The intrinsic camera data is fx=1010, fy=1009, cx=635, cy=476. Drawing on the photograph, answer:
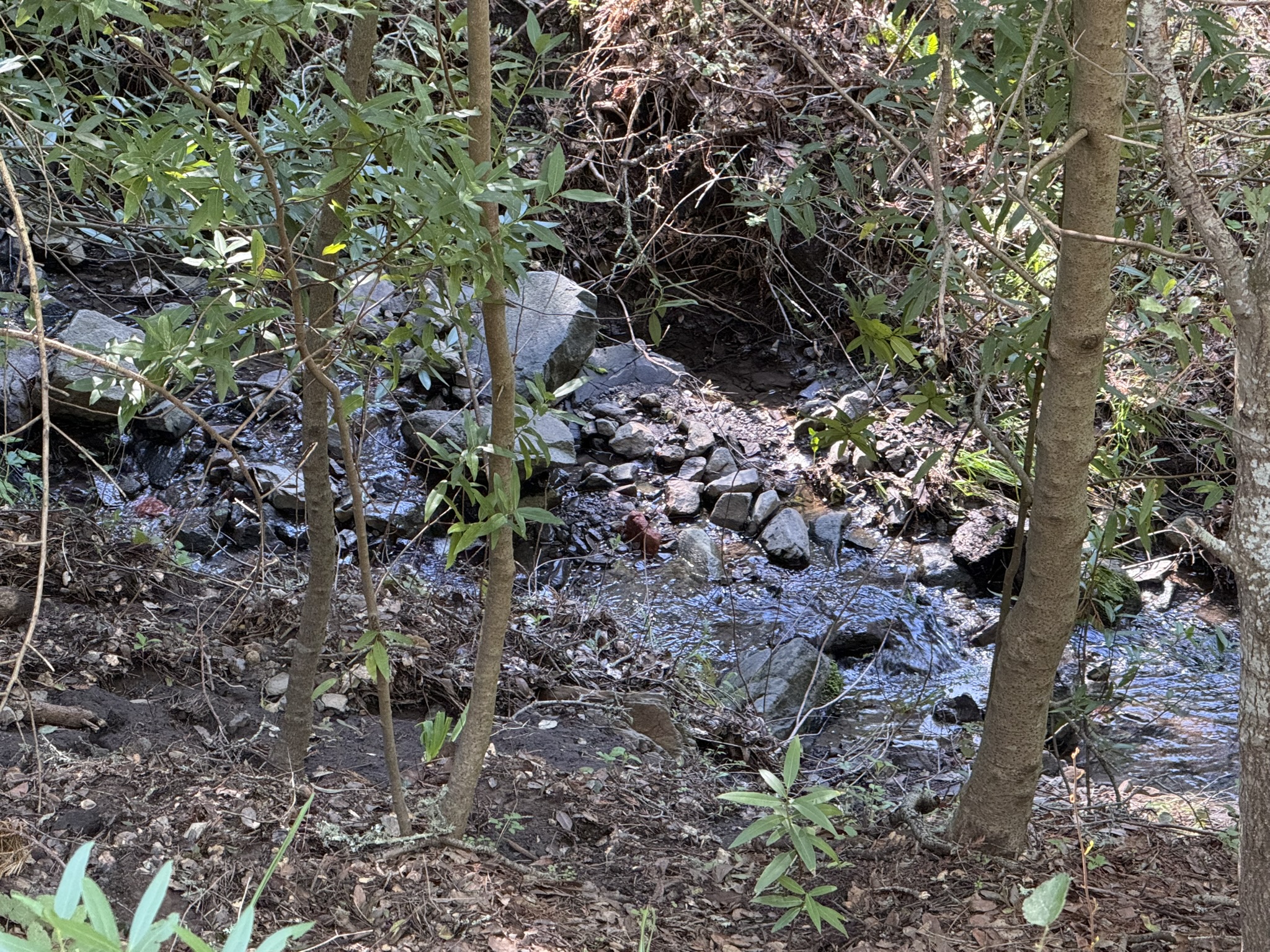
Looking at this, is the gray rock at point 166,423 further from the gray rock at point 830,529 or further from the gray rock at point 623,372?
the gray rock at point 830,529

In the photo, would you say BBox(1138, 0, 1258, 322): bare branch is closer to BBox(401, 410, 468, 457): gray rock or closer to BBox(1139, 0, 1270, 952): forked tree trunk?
BBox(1139, 0, 1270, 952): forked tree trunk

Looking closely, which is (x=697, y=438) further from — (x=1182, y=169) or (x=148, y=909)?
(x=148, y=909)

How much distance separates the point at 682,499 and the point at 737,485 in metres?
0.32

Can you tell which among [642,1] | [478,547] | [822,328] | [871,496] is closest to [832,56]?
[642,1]

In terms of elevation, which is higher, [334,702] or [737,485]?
[334,702]


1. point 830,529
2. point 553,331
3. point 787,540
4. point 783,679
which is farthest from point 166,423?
point 830,529

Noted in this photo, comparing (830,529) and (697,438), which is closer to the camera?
(830,529)

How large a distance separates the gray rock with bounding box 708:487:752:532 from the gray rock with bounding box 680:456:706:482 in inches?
11.0

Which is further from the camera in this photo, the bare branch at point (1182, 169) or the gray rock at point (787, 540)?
the gray rock at point (787, 540)

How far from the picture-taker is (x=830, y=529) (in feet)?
18.3

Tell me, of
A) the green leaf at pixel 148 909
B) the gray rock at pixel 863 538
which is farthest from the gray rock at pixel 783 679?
the green leaf at pixel 148 909

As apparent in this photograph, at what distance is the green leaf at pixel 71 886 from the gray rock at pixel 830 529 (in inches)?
194

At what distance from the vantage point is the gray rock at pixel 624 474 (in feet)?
19.4

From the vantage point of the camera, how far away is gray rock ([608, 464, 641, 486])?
5.90 metres
